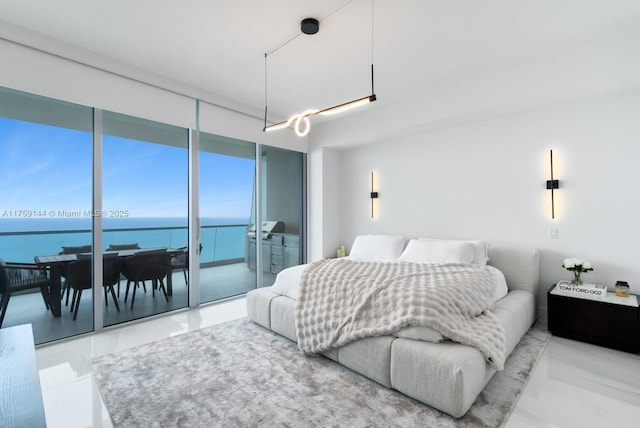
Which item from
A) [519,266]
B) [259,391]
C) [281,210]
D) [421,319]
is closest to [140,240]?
[281,210]

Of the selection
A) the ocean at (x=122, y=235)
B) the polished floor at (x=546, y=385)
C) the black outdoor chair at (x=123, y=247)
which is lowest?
the polished floor at (x=546, y=385)

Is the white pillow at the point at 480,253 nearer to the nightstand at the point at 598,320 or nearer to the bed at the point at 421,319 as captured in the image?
the bed at the point at 421,319

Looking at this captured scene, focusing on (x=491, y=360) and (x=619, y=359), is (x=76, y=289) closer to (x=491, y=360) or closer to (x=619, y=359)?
(x=491, y=360)

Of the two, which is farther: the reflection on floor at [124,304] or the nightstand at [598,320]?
the reflection on floor at [124,304]

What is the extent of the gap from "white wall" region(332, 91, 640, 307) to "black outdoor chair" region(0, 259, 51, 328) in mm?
4219

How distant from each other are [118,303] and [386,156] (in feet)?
13.6

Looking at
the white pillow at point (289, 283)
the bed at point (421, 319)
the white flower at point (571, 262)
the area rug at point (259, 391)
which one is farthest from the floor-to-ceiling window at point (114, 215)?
the white flower at point (571, 262)

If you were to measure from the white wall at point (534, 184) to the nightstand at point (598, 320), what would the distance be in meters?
0.48

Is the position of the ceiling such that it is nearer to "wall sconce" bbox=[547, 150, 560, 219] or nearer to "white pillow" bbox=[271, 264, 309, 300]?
"wall sconce" bbox=[547, 150, 560, 219]

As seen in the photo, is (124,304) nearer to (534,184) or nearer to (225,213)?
(225,213)

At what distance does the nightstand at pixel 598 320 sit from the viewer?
2.61 m

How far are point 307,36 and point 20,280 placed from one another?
3494 mm

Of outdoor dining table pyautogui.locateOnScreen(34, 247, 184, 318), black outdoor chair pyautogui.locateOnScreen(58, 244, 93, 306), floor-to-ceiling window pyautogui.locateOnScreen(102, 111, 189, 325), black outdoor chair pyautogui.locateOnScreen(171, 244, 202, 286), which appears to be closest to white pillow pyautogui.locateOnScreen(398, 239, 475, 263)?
black outdoor chair pyautogui.locateOnScreen(171, 244, 202, 286)

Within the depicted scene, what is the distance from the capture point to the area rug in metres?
1.82
